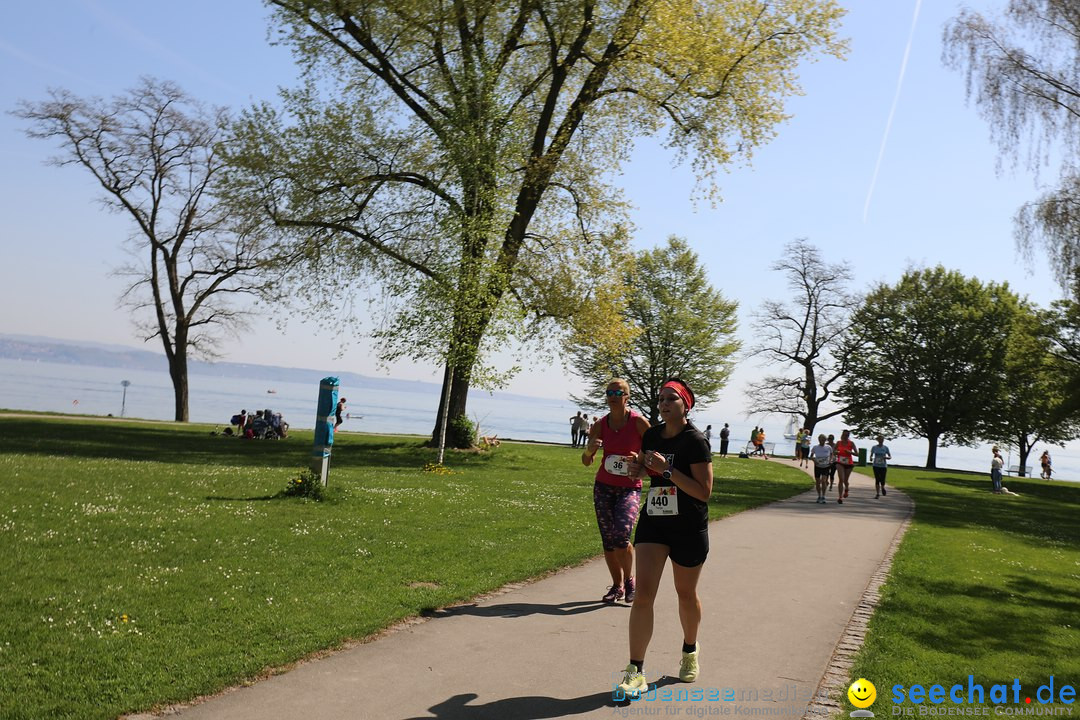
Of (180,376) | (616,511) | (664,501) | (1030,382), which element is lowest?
(616,511)

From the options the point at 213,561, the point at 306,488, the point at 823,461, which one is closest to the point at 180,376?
the point at 306,488

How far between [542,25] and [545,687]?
2625 cm

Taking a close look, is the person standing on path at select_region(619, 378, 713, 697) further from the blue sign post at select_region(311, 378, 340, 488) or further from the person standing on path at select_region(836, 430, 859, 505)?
the person standing on path at select_region(836, 430, 859, 505)

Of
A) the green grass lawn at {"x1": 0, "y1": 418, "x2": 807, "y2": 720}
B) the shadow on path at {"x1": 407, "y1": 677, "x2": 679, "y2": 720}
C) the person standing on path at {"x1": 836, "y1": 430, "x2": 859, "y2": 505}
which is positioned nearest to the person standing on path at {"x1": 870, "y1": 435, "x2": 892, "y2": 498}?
the person standing on path at {"x1": 836, "y1": 430, "x2": 859, "y2": 505}

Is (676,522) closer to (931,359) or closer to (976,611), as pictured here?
(976,611)

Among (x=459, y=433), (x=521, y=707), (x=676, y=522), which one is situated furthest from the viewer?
(x=459, y=433)

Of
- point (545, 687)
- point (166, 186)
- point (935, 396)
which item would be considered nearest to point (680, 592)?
point (545, 687)

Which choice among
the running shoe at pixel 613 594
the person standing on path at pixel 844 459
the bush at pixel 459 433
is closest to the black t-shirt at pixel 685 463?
the running shoe at pixel 613 594

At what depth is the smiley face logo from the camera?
18.4 feet

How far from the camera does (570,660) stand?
629cm

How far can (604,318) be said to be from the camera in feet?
90.7

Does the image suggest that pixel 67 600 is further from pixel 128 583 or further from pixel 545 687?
pixel 545 687

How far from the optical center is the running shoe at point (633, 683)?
5.45 meters

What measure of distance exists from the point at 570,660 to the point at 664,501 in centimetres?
149
